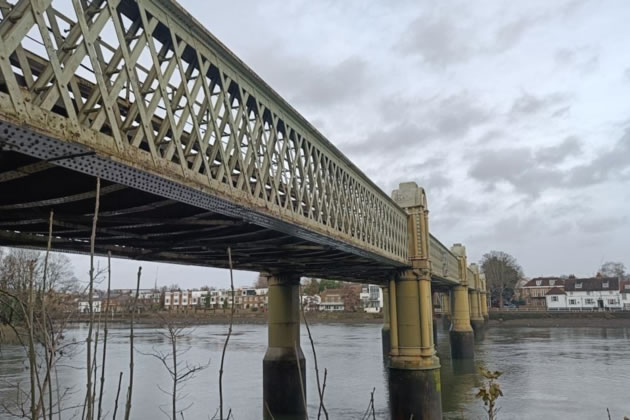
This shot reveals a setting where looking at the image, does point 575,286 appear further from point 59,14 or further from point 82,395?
point 59,14

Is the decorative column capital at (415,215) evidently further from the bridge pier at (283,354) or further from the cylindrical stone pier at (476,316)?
the cylindrical stone pier at (476,316)

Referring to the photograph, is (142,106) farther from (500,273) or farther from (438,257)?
(500,273)

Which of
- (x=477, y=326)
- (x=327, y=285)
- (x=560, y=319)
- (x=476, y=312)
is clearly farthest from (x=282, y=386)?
(x=327, y=285)

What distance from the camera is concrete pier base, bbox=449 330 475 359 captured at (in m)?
45.5

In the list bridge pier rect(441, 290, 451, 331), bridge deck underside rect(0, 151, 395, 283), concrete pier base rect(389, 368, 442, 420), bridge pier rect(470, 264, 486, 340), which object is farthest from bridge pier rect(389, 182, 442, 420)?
bridge pier rect(441, 290, 451, 331)

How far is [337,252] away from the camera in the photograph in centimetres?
1927

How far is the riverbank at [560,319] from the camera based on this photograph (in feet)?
281

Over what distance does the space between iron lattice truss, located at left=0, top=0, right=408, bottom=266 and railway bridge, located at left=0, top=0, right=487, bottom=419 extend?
0.02m

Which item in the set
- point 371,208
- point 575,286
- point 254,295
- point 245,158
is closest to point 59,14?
point 245,158

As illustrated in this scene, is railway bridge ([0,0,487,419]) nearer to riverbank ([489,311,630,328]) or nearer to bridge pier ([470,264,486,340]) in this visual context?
bridge pier ([470,264,486,340])

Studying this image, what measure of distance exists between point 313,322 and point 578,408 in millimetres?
96160

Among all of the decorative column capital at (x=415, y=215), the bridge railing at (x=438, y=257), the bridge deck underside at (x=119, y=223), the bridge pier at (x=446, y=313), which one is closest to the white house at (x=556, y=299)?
the bridge pier at (x=446, y=313)

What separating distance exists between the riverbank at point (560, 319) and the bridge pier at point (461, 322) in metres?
43.5

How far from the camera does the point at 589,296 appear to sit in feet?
383
